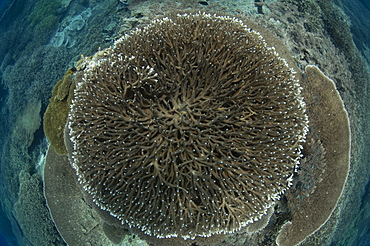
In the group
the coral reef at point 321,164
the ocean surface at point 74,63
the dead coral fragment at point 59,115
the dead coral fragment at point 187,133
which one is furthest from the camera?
the ocean surface at point 74,63

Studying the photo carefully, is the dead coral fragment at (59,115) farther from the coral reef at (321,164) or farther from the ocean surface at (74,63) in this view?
the coral reef at (321,164)

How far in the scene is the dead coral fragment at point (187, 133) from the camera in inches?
126

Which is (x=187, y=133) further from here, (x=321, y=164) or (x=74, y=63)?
(x=74, y=63)

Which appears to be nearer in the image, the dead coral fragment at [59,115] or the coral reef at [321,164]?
the coral reef at [321,164]

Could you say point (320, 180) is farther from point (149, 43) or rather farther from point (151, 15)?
point (151, 15)

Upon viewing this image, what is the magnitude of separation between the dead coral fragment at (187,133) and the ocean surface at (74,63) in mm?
2401

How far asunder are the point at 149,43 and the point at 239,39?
1604 mm

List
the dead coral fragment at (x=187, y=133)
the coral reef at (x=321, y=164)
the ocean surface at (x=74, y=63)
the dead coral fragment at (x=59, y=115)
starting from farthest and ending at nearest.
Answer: the ocean surface at (x=74, y=63) → the dead coral fragment at (x=59, y=115) → the coral reef at (x=321, y=164) → the dead coral fragment at (x=187, y=133)

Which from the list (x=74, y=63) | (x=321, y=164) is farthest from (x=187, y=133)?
(x=74, y=63)

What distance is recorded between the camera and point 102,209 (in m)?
4.09

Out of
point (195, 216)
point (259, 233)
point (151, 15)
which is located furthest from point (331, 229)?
point (151, 15)

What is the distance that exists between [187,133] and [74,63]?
21.5 feet

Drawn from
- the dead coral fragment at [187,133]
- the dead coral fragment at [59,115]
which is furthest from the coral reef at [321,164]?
the dead coral fragment at [59,115]

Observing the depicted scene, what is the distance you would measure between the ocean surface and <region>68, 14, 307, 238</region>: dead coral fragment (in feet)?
7.88
